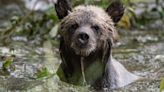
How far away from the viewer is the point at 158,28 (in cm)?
1441

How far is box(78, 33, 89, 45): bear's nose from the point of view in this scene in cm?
675

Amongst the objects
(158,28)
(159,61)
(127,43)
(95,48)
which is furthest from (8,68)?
(158,28)

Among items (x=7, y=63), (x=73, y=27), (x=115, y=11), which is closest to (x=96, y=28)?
(x=73, y=27)

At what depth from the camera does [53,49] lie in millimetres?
11188

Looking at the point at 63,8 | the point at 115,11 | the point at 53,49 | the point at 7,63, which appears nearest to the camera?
the point at 63,8

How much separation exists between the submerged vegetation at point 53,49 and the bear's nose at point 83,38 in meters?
0.68

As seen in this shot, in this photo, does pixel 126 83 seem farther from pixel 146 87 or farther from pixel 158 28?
pixel 158 28

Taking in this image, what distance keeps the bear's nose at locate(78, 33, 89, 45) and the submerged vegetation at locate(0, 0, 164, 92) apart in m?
0.68

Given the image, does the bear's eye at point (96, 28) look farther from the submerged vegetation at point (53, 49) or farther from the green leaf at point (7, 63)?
the green leaf at point (7, 63)

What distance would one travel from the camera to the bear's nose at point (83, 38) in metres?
6.75

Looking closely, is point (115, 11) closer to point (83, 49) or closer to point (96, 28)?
point (96, 28)

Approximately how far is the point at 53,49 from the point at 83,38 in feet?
14.6

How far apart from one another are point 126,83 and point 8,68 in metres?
1.84

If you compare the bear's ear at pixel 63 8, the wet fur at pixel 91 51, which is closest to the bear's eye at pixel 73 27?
the wet fur at pixel 91 51
